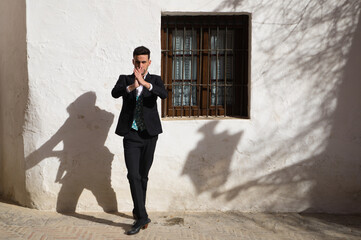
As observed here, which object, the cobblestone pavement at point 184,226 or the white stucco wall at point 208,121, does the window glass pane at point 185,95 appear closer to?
the white stucco wall at point 208,121

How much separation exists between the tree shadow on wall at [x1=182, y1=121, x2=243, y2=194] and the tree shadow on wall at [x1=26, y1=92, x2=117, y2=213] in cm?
103

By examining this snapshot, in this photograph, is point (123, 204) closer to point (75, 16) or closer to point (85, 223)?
point (85, 223)

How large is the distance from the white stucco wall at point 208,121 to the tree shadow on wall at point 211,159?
0.01m

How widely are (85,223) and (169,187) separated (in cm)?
111

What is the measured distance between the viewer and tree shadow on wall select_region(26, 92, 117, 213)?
509 cm

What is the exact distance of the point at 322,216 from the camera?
510 centimetres

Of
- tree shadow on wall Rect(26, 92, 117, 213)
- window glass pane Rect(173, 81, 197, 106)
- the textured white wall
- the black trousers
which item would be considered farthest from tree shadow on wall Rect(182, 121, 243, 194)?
the textured white wall

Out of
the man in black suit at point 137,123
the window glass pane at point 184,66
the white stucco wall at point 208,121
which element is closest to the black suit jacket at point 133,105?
the man in black suit at point 137,123

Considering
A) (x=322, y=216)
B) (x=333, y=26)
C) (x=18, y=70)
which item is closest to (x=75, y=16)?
(x=18, y=70)

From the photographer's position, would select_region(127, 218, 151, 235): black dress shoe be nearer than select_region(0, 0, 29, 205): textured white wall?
Yes

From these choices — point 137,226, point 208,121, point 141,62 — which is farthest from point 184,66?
point 137,226

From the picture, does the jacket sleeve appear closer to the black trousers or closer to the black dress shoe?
the black trousers

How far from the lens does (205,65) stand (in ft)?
17.8

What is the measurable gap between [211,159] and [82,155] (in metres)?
1.61
